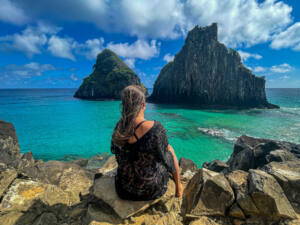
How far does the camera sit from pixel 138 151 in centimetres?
231

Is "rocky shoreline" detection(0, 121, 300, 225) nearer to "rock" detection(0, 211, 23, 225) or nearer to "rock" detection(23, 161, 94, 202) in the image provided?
"rock" detection(0, 211, 23, 225)

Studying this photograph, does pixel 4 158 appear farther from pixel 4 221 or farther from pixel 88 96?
pixel 88 96

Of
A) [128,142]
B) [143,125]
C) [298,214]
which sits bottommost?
[298,214]

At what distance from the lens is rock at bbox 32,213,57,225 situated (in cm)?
265

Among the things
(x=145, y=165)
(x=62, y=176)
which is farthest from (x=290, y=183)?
(x=62, y=176)

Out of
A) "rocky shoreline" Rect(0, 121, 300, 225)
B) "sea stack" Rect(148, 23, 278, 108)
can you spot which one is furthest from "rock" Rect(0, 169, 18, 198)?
"sea stack" Rect(148, 23, 278, 108)

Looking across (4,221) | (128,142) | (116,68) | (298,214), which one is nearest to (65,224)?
(4,221)

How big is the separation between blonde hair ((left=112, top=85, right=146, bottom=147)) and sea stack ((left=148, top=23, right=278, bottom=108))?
48551mm

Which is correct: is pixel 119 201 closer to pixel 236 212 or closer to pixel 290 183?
pixel 236 212

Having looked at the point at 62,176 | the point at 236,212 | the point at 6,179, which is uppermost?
the point at 236,212

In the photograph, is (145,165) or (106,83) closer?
(145,165)

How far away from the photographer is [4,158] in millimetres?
5789

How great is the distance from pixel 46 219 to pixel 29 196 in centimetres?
110

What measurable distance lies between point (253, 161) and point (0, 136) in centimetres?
1172
